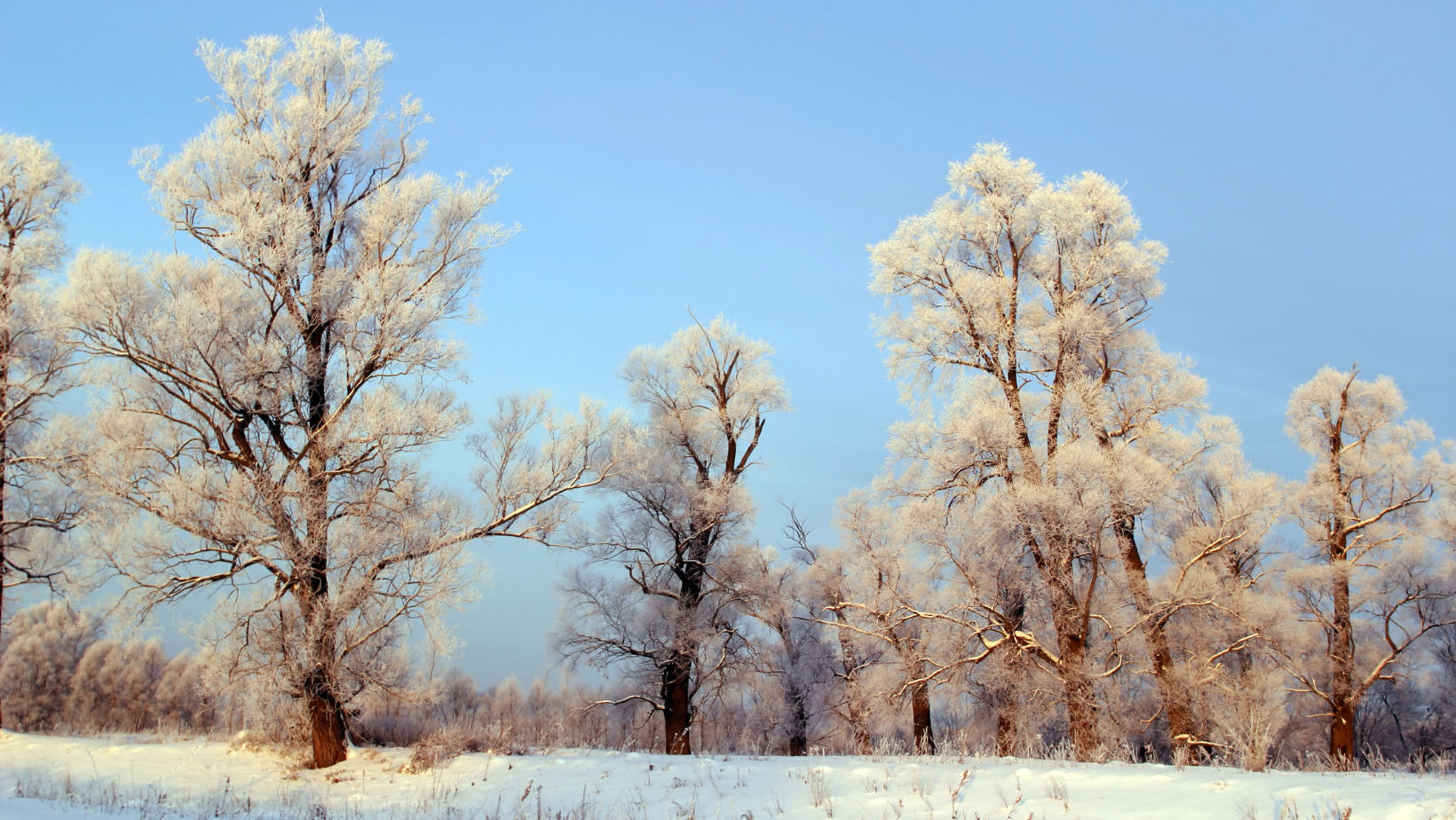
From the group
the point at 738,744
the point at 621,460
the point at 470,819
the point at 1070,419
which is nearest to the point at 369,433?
the point at 621,460

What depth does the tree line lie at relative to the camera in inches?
511

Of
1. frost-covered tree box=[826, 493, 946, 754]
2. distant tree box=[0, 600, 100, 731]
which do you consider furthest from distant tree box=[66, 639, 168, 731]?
frost-covered tree box=[826, 493, 946, 754]

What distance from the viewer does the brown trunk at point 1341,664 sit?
67.7ft

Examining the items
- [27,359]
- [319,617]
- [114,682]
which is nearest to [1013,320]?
[319,617]

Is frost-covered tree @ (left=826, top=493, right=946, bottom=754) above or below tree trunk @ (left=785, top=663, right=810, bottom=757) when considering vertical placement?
above

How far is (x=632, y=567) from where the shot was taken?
2139 cm

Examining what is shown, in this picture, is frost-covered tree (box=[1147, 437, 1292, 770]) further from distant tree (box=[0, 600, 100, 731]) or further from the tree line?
distant tree (box=[0, 600, 100, 731])

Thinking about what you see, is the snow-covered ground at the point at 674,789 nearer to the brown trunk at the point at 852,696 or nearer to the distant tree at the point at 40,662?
the brown trunk at the point at 852,696

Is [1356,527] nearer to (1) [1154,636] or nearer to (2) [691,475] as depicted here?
(1) [1154,636]

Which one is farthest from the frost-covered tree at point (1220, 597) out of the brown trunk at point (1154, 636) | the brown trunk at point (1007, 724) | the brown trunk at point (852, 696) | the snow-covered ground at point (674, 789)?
the brown trunk at point (852, 696)

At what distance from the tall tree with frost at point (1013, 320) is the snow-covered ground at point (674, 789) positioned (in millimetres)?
6852

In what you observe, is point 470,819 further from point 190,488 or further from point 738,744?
point 738,744

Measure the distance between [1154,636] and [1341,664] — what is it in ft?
31.3

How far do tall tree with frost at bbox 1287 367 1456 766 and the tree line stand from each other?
9cm
